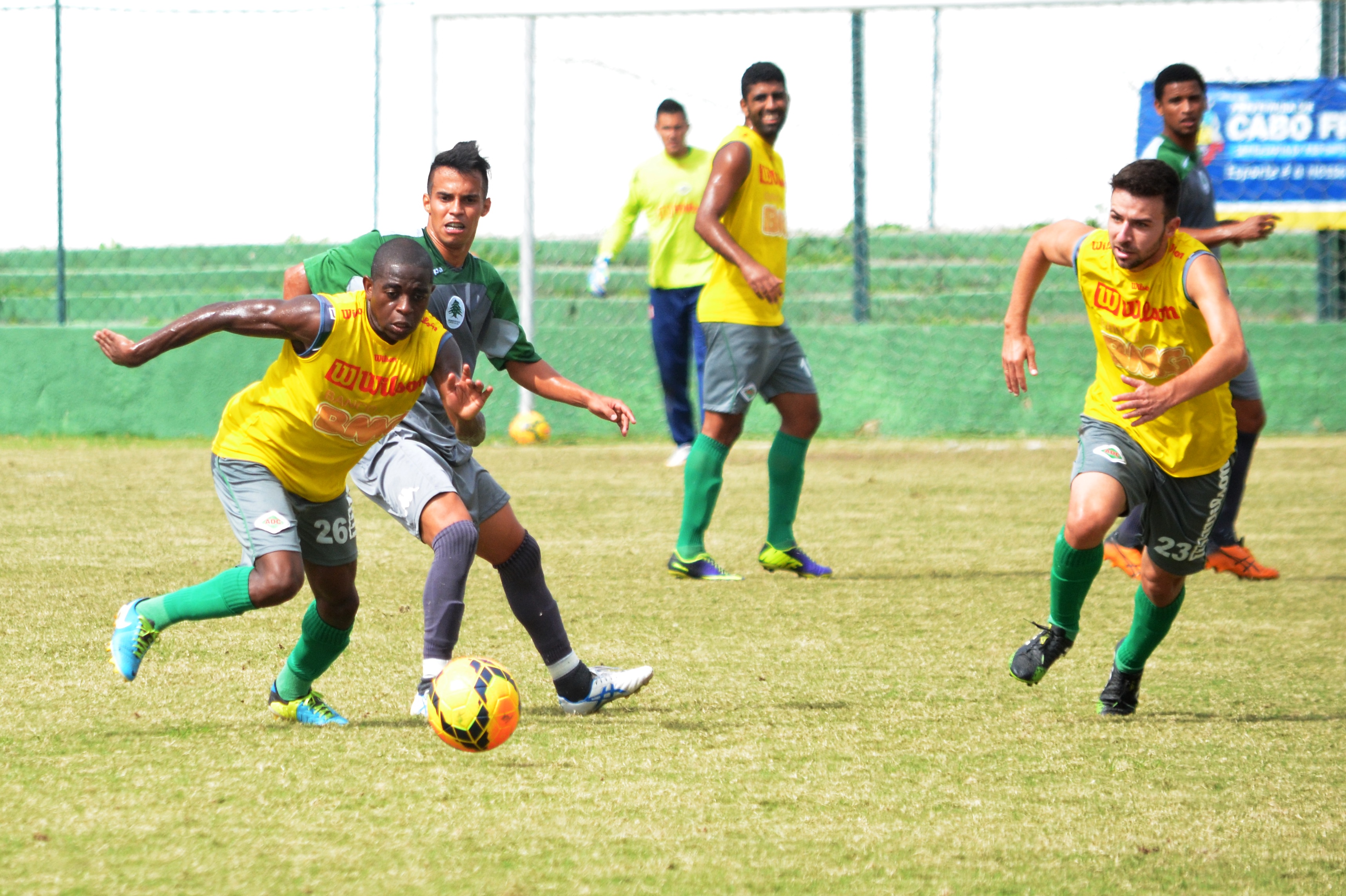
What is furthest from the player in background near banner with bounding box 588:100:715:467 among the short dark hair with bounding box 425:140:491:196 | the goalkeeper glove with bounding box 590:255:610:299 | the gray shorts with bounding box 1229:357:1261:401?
the short dark hair with bounding box 425:140:491:196

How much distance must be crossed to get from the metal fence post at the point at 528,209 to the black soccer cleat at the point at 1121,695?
869cm

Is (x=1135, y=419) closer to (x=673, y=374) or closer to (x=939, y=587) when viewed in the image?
(x=939, y=587)

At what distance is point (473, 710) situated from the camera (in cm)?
358

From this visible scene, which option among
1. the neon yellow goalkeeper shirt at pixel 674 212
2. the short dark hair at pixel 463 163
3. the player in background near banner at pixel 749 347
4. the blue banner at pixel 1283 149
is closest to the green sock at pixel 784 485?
the player in background near banner at pixel 749 347

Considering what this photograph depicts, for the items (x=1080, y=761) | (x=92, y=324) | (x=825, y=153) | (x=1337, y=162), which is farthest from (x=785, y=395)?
(x=92, y=324)

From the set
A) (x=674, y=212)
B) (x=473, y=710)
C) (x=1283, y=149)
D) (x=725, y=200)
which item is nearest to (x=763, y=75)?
(x=725, y=200)

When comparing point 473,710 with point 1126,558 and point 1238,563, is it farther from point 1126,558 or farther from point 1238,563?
point 1238,563

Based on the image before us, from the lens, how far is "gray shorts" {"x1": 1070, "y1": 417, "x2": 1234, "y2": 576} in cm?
430

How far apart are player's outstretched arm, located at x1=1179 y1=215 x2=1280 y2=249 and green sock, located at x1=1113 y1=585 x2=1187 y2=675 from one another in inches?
86.4

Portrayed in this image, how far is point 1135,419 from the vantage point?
3.93 m

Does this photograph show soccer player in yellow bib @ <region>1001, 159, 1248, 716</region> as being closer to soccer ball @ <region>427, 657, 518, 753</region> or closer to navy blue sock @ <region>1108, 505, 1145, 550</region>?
soccer ball @ <region>427, 657, 518, 753</region>

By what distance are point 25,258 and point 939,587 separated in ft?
40.6

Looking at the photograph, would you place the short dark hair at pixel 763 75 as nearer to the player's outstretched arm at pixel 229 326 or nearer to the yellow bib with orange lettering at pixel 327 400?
the yellow bib with orange lettering at pixel 327 400

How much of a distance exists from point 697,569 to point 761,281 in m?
1.32
